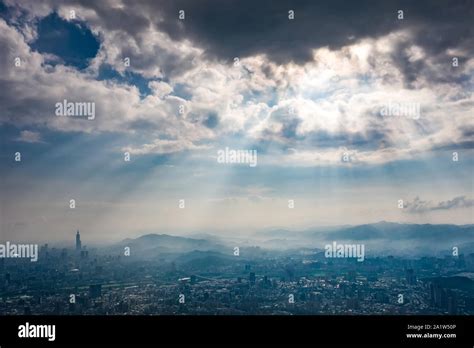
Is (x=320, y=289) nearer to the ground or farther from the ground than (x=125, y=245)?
nearer to the ground

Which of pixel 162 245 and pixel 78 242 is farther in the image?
pixel 162 245

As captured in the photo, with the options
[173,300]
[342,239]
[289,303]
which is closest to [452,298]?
[342,239]
